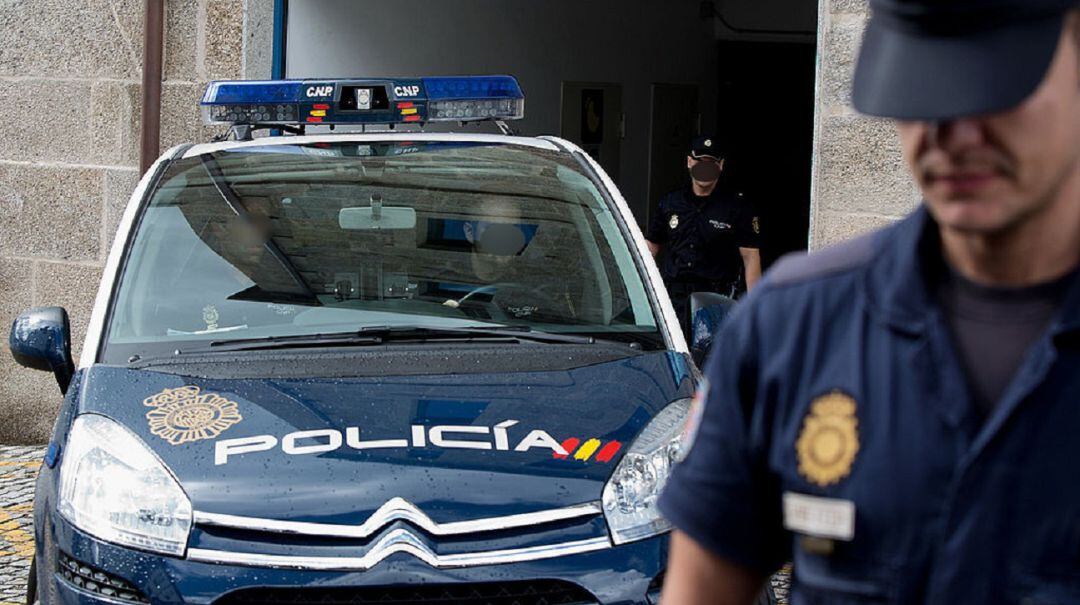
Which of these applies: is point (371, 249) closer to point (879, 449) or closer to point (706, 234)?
point (879, 449)

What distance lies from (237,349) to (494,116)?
60.2 inches

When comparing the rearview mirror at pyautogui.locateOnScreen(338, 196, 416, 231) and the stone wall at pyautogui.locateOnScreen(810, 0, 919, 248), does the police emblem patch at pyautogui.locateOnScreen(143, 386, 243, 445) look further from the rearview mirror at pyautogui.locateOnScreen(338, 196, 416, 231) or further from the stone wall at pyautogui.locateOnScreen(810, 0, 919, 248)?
the stone wall at pyautogui.locateOnScreen(810, 0, 919, 248)

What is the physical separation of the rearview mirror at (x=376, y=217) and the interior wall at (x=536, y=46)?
4.14 metres

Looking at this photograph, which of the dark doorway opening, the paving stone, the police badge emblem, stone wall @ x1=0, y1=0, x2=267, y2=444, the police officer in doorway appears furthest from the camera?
the dark doorway opening

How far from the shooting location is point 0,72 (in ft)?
26.9

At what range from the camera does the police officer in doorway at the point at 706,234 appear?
25.9 ft

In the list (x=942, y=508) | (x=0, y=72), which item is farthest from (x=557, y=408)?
(x=0, y=72)

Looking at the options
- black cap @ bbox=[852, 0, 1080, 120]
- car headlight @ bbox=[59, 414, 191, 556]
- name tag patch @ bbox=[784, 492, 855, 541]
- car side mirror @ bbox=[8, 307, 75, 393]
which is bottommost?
car headlight @ bbox=[59, 414, 191, 556]

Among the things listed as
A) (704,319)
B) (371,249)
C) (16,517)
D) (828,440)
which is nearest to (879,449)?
(828,440)

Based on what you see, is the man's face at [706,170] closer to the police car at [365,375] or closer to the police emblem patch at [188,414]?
the police car at [365,375]

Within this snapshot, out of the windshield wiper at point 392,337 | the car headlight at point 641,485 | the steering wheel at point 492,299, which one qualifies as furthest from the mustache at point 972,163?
the steering wheel at point 492,299

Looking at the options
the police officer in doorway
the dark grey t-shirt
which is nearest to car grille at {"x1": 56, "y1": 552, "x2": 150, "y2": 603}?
the dark grey t-shirt

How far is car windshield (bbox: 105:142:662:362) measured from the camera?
14.0 feet

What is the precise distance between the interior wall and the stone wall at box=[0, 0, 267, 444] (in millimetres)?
642
